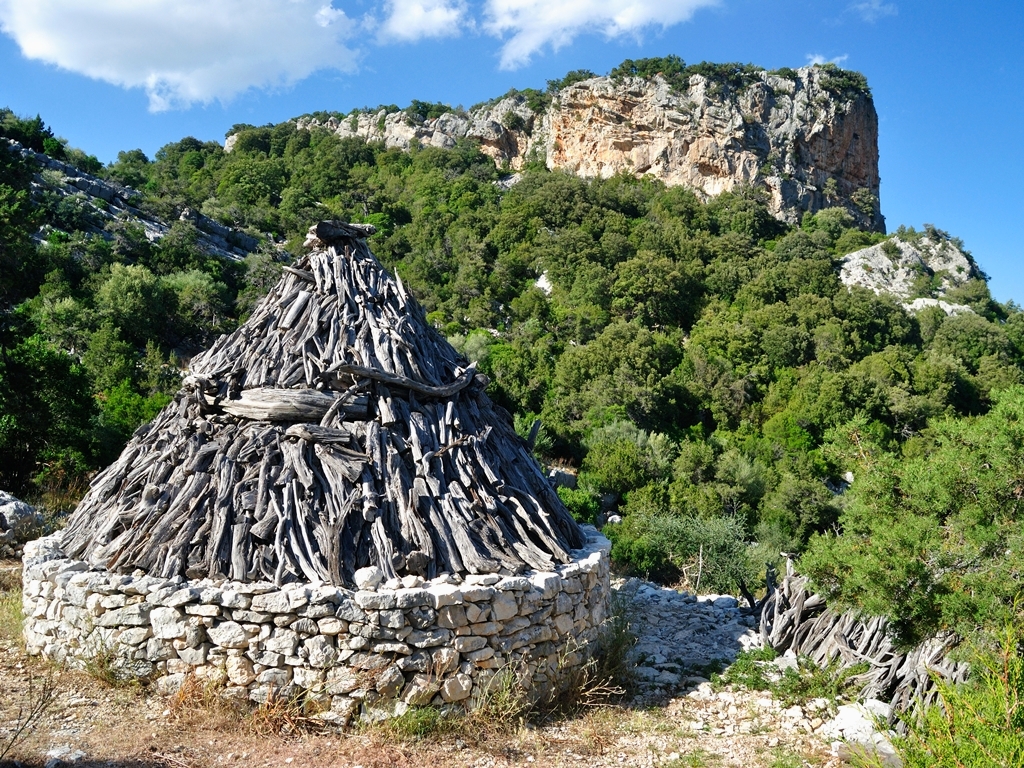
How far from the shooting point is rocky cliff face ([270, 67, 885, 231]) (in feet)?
177

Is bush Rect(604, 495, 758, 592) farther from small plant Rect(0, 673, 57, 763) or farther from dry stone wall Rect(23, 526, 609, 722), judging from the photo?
small plant Rect(0, 673, 57, 763)

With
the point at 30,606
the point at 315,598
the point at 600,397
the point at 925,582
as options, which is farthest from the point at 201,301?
the point at 925,582

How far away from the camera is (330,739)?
5.08 metres

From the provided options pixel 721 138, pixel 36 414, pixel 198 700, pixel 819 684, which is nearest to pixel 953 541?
pixel 819 684

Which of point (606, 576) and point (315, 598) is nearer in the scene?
point (315, 598)

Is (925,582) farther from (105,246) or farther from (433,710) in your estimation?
(105,246)

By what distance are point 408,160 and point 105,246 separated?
31.8 metres

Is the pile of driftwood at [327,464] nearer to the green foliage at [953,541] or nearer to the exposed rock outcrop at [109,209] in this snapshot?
the green foliage at [953,541]

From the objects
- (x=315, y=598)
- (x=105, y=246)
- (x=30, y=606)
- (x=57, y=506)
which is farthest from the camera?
(x=105, y=246)

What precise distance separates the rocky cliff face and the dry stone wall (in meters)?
52.7

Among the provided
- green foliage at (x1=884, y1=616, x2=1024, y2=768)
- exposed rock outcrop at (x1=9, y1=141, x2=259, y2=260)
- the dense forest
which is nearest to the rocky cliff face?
the dense forest

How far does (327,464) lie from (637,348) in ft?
83.6

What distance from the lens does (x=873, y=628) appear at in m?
6.71

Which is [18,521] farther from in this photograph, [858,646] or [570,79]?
[570,79]
